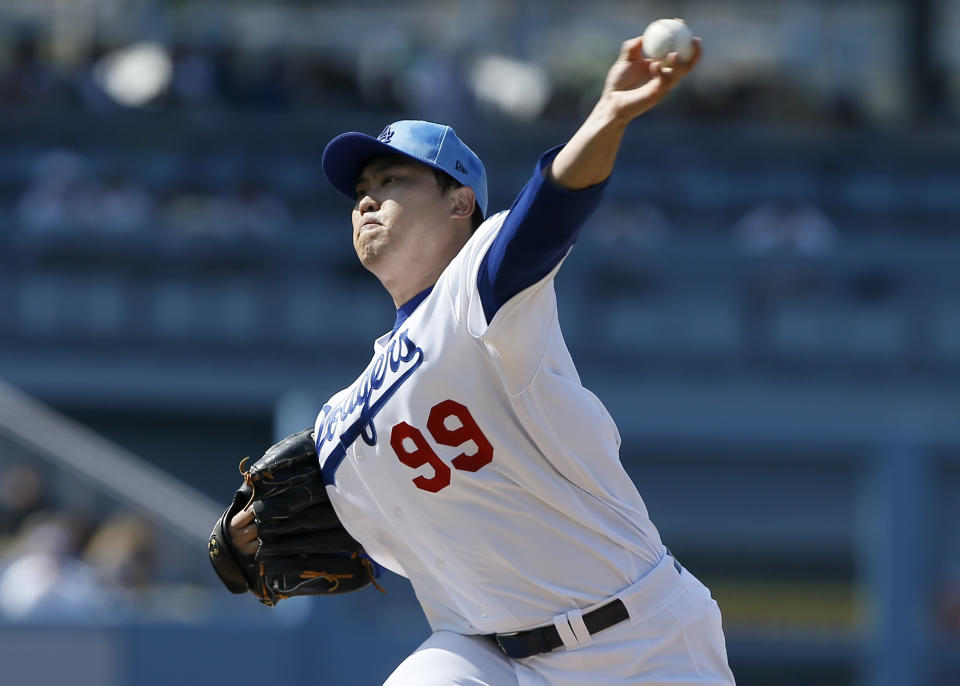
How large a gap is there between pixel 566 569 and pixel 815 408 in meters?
7.01

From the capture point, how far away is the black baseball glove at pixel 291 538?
3.12 metres

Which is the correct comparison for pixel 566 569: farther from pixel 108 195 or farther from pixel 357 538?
pixel 108 195

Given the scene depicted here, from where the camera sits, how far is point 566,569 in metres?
2.77

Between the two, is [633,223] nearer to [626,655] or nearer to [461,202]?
[461,202]

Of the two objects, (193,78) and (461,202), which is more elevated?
(461,202)

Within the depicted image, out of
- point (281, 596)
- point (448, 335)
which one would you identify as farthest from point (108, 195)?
point (448, 335)

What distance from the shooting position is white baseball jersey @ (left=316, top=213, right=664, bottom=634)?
263cm

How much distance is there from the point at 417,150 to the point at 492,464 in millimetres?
648

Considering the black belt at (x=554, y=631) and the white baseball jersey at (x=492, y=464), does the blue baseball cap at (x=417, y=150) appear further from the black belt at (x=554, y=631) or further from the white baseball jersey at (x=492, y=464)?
the black belt at (x=554, y=631)

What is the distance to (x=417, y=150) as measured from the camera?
2.89 m

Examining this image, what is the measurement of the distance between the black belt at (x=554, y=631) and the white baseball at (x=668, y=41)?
1.08 m

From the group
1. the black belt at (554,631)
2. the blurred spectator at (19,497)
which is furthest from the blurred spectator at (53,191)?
the black belt at (554,631)

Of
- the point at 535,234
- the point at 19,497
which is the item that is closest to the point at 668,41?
the point at 535,234

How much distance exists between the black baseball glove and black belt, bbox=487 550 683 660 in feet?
1.89
